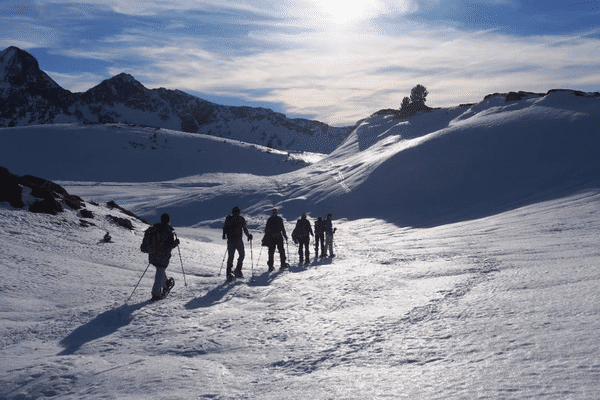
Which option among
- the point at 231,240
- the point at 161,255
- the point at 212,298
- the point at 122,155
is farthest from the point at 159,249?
the point at 122,155

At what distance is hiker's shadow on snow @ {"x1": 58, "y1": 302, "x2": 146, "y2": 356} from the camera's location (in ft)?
19.6

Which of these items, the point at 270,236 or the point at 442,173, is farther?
the point at 442,173

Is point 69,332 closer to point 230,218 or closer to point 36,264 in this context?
point 36,264

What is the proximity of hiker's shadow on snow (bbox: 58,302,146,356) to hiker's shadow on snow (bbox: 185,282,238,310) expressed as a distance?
39.4 inches

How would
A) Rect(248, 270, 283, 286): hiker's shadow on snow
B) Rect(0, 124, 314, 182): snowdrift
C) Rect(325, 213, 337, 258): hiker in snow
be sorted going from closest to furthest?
Rect(248, 270, 283, 286): hiker's shadow on snow → Rect(325, 213, 337, 258): hiker in snow → Rect(0, 124, 314, 182): snowdrift

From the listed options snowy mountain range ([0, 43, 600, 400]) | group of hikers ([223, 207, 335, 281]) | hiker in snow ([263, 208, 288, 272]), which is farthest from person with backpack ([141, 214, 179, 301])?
hiker in snow ([263, 208, 288, 272])

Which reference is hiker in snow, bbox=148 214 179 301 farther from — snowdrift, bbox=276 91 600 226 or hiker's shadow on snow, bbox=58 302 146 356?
snowdrift, bbox=276 91 600 226


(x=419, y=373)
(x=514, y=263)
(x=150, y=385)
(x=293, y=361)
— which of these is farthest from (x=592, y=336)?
(x=514, y=263)

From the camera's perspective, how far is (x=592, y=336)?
509cm

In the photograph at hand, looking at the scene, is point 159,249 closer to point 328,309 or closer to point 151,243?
point 151,243

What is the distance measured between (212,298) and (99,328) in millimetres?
2676

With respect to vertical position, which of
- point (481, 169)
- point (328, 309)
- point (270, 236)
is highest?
point (481, 169)

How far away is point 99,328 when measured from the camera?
6.71 meters

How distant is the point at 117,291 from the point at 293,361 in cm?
552
